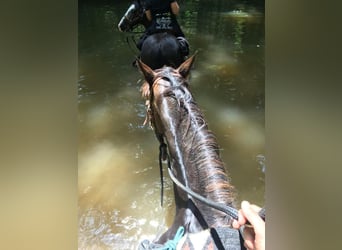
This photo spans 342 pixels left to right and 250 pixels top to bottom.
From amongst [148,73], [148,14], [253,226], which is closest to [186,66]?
[148,73]

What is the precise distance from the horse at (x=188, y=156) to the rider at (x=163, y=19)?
0.10 meters

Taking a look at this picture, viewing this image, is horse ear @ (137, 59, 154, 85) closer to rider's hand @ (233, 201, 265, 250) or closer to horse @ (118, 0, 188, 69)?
horse @ (118, 0, 188, 69)

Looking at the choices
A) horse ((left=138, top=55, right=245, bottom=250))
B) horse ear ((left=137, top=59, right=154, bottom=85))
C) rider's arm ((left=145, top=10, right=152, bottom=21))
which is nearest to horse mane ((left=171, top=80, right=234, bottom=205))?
horse ((left=138, top=55, right=245, bottom=250))

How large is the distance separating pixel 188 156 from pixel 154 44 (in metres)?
0.47

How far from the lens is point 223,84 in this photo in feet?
5.90

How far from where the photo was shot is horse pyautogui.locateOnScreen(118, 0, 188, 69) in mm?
1822

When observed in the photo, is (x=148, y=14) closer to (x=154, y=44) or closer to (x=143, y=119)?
(x=154, y=44)

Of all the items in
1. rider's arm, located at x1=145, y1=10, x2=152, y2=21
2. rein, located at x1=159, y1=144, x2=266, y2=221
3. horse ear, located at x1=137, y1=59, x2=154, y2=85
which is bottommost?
rein, located at x1=159, y1=144, x2=266, y2=221

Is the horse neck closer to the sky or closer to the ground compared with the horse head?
closer to the ground

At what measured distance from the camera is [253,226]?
1731 millimetres
